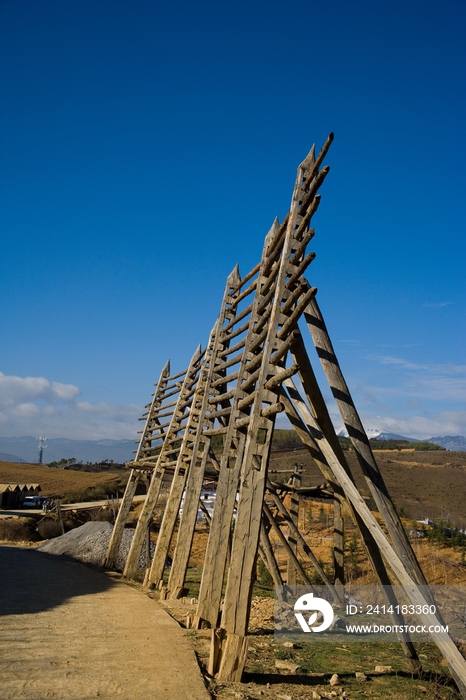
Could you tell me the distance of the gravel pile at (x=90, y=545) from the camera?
43.1ft

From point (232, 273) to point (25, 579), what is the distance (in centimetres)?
637

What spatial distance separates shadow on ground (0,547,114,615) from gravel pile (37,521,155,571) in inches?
18.9

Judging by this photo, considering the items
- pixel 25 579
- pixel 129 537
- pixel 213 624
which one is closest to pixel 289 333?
pixel 213 624

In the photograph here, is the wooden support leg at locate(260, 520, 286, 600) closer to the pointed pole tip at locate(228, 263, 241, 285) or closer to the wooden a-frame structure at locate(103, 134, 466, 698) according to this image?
the wooden a-frame structure at locate(103, 134, 466, 698)

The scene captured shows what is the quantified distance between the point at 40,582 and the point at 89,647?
178 inches

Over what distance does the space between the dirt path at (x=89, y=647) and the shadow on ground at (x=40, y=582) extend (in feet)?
0.08

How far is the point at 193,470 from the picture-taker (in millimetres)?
8453

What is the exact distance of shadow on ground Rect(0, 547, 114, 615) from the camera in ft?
23.4

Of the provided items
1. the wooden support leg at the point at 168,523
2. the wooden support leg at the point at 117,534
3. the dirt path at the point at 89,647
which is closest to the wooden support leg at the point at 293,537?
the wooden support leg at the point at 168,523

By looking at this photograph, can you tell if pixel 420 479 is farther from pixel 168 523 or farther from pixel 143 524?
pixel 168 523

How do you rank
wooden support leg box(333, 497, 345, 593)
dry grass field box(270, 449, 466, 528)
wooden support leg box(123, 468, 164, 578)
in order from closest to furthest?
wooden support leg box(333, 497, 345, 593), wooden support leg box(123, 468, 164, 578), dry grass field box(270, 449, 466, 528)

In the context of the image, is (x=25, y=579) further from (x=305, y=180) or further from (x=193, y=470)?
(x=305, y=180)

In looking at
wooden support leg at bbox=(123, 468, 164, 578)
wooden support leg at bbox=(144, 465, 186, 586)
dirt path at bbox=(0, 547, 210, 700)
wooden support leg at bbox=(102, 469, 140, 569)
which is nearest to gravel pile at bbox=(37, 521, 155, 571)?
wooden support leg at bbox=(102, 469, 140, 569)

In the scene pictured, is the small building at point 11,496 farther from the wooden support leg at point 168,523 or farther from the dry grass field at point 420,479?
the wooden support leg at point 168,523
